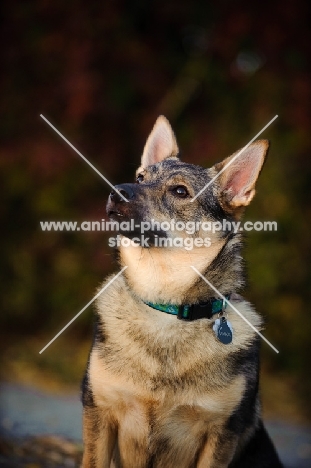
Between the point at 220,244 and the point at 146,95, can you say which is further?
the point at 146,95

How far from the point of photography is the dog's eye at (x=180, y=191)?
13.3 ft

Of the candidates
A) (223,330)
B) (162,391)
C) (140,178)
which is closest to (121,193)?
(140,178)

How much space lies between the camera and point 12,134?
7.68m

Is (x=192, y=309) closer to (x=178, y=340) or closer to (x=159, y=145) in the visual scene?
(x=178, y=340)

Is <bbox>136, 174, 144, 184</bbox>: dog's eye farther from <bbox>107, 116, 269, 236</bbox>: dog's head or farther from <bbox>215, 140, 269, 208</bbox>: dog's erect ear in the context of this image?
<bbox>215, 140, 269, 208</bbox>: dog's erect ear

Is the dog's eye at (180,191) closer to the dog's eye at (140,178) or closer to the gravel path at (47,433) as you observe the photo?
the dog's eye at (140,178)

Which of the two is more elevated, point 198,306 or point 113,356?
point 198,306

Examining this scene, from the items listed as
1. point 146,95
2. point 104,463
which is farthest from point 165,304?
point 146,95

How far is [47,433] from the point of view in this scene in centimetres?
559

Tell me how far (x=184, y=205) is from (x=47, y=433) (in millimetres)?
2678

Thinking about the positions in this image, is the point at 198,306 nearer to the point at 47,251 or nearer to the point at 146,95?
the point at 146,95

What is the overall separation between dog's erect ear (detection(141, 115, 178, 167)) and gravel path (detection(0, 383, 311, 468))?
7.46ft

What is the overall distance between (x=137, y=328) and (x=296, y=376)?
4916 mm

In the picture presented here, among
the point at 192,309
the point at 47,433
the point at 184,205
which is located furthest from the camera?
the point at 47,433
